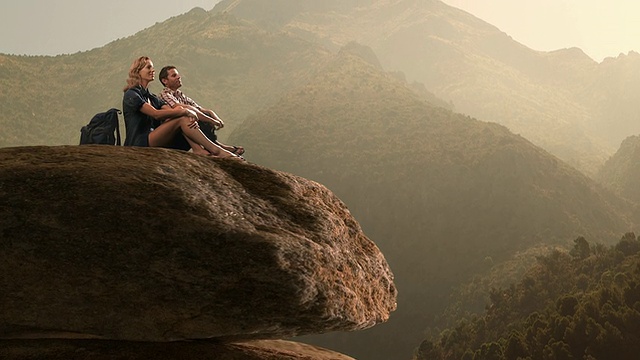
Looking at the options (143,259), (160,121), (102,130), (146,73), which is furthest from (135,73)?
(143,259)

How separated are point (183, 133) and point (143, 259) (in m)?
2.63

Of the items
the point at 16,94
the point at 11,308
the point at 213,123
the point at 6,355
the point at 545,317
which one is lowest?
the point at 16,94

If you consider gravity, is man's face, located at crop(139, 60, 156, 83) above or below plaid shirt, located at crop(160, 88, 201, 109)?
above

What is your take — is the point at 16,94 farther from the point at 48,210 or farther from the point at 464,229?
the point at 48,210

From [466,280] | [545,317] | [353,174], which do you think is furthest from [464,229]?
[545,317]

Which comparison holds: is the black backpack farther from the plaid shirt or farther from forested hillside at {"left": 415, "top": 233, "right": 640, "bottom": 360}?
forested hillside at {"left": 415, "top": 233, "right": 640, "bottom": 360}

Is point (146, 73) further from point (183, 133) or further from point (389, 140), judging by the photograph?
point (389, 140)

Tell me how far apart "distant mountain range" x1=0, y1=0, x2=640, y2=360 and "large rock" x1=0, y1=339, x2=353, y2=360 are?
59216 millimetres

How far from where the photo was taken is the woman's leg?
7.19m

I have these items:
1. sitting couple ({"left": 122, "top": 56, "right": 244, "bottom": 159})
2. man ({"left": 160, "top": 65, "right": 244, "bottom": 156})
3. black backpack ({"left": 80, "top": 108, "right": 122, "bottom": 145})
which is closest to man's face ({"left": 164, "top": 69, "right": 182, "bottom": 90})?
man ({"left": 160, "top": 65, "right": 244, "bottom": 156})

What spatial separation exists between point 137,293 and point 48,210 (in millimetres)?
1057

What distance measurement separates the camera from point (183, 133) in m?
7.29

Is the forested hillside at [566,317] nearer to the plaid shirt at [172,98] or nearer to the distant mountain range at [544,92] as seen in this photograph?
the plaid shirt at [172,98]

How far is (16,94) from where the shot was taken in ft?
343
